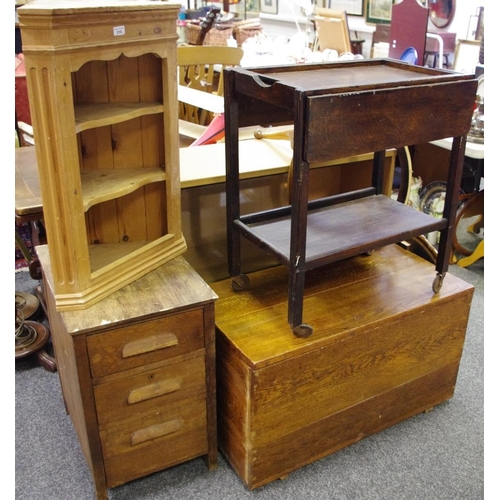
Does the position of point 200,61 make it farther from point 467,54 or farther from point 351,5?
point 351,5

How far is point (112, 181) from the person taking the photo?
144 centimetres

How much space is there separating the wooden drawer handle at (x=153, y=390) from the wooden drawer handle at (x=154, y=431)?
10 cm

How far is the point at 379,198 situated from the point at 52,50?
1.16m

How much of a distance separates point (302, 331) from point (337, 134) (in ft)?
1.76

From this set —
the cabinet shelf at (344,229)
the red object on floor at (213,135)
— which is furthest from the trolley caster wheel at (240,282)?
the red object on floor at (213,135)

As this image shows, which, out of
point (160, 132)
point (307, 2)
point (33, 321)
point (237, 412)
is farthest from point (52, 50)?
point (307, 2)

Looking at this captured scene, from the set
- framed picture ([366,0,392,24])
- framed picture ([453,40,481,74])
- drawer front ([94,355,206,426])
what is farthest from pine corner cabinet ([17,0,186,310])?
framed picture ([366,0,392,24])

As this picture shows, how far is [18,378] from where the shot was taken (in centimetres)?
208

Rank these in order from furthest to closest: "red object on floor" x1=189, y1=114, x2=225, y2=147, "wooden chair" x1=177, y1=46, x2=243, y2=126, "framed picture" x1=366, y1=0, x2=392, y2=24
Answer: "framed picture" x1=366, y1=0, x2=392, y2=24 < "wooden chair" x1=177, y1=46, x2=243, y2=126 < "red object on floor" x1=189, y1=114, x2=225, y2=147

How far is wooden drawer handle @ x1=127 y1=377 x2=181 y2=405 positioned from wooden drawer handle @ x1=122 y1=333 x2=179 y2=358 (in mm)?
109

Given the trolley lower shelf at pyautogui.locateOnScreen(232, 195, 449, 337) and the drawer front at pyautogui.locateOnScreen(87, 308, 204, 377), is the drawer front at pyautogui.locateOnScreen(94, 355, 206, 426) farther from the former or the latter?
the trolley lower shelf at pyautogui.locateOnScreen(232, 195, 449, 337)

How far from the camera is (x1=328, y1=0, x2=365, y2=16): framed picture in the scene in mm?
5617

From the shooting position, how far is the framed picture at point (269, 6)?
7083mm

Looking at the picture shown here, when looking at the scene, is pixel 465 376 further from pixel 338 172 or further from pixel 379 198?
pixel 338 172
